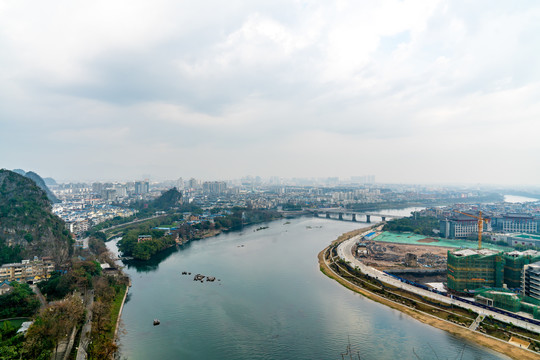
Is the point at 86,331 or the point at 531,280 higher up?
the point at 531,280

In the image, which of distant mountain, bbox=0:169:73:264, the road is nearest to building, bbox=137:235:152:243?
distant mountain, bbox=0:169:73:264

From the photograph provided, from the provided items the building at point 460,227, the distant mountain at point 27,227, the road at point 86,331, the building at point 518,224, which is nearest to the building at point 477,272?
the road at point 86,331

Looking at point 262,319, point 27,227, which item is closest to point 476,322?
point 262,319

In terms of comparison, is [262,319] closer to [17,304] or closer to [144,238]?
[17,304]

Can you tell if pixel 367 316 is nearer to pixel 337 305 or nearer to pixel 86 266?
pixel 337 305

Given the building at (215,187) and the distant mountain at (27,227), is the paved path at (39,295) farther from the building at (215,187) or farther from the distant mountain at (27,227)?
the building at (215,187)
